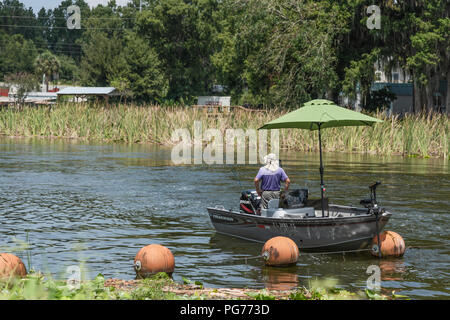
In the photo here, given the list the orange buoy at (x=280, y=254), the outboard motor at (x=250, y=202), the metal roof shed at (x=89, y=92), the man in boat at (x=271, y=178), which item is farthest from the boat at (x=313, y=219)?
the metal roof shed at (x=89, y=92)

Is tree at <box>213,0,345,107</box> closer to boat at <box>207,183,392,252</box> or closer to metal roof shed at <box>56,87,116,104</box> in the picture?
boat at <box>207,183,392,252</box>

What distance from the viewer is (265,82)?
50906 mm

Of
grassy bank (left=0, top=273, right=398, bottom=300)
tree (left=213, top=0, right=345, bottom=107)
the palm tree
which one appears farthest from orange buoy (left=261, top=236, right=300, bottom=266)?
the palm tree

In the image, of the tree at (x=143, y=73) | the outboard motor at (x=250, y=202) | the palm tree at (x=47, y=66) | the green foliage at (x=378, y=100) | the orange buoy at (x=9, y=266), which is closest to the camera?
the orange buoy at (x=9, y=266)

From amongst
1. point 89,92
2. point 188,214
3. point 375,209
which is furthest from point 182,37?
point 375,209

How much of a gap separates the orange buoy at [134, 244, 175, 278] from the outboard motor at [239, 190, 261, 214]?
4.11 meters

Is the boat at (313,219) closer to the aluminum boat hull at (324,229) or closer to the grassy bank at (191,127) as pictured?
the aluminum boat hull at (324,229)

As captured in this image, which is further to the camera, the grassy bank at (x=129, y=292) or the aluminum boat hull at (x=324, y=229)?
the aluminum boat hull at (x=324, y=229)

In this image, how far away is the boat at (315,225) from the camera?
45.0 feet

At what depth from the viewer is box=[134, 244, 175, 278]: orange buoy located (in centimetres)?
1177

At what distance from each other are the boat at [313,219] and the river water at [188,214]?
29cm

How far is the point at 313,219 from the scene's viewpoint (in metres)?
13.8

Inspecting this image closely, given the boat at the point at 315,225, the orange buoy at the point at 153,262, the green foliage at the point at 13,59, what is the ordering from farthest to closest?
1. the green foliage at the point at 13,59
2. the boat at the point at 315,225
3. the orange buoy at the point at 153,262

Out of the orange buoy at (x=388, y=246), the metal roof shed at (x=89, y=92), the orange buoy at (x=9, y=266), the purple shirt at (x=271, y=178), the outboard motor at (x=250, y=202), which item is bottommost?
the orange buoy at (x=388, y=246)
